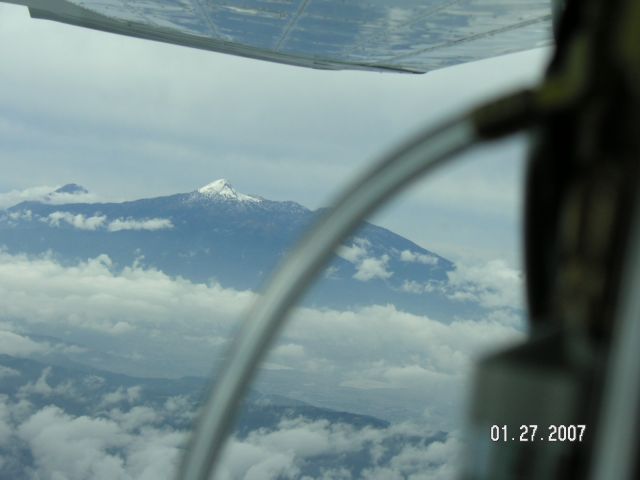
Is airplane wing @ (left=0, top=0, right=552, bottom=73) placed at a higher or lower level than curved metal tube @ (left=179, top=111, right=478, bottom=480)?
higher

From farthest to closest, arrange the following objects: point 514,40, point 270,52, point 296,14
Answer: point 270,52
point 514,40
point 296,14

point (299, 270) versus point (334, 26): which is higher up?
point (334, 26)

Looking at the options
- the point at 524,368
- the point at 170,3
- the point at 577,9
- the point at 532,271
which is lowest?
the point at 524,368

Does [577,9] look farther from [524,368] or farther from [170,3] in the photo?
[170,3]

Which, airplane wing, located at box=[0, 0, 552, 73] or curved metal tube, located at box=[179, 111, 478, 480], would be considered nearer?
curved metal tube, located at box=[179, 111, 478, 480]

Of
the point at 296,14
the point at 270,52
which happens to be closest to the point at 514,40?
the point at 296,14

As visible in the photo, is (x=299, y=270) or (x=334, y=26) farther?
(x=334, y=26)
